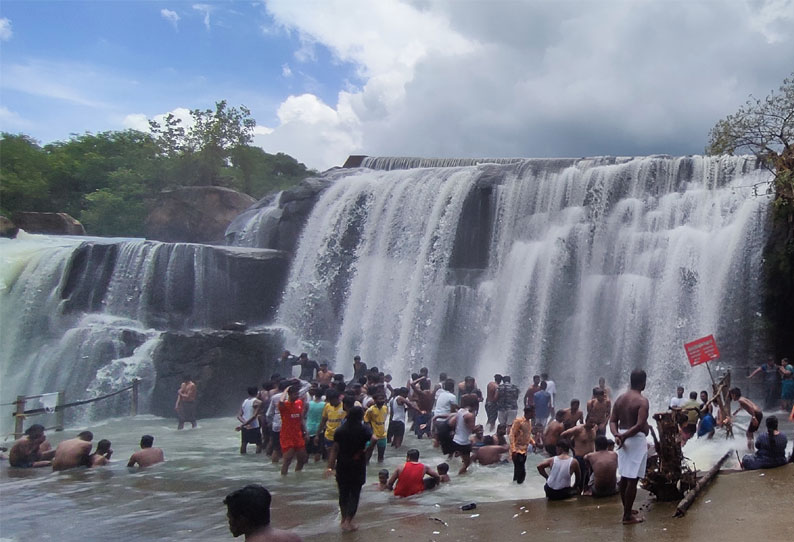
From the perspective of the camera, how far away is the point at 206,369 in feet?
62.6

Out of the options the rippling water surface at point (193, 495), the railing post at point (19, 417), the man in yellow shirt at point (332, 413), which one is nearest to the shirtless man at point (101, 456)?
the rippling water surface at point (193, 495)

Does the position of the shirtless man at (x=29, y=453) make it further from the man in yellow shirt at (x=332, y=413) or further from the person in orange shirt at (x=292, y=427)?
the man in yellow shirt at (x=332, y=413)

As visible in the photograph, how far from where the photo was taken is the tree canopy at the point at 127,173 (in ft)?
132

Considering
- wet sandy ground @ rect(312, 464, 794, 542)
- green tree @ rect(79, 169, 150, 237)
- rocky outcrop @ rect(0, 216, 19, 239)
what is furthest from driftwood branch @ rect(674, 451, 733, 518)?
green tree @ rect(79, 169, 150, 237)

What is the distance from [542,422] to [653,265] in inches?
Result: 291

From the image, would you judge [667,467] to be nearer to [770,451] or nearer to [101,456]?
[770,451]

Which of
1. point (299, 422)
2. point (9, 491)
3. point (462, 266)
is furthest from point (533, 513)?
point (462, 266)

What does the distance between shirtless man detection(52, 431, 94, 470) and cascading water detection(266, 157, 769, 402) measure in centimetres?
1032

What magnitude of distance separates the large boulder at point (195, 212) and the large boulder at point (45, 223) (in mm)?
4086

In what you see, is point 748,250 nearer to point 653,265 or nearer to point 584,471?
point 653,265

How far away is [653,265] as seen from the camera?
57.9ft

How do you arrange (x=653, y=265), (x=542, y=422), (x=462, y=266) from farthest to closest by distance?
(x=462, y=266) < (x=653, y=265) < (x=542, y=422)

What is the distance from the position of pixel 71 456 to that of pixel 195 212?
2648 cm

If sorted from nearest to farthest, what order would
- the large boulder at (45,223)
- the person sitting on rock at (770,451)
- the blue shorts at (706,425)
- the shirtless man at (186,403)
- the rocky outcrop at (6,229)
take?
the person sitting on rock at (770,451) < the blue shorts at (706,425) < the shirtless man at (186,403) < the rocky outcrop at (6,229) < the large boulder at (45,223)
